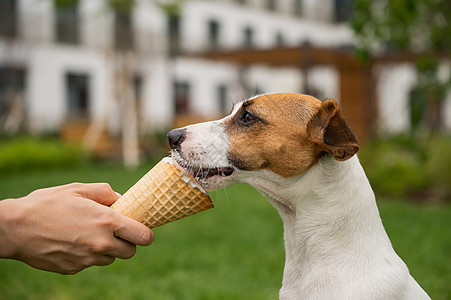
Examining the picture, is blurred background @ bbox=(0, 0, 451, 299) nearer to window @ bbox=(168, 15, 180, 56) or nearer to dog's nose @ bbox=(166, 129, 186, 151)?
window @ bbox=(168, 15, 180, 56)

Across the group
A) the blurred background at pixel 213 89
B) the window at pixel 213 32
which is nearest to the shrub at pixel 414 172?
the blurred background at pixel 213 89

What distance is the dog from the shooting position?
2260mm

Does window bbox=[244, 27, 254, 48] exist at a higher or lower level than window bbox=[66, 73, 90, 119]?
higher

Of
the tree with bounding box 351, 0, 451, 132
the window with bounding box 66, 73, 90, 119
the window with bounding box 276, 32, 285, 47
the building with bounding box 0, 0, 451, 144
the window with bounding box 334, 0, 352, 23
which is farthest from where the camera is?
the window with bounding box 334, 0, 352, 23

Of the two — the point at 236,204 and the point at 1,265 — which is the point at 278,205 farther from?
the point at 236,204

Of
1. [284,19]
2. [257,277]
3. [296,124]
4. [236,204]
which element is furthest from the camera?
[284,19]

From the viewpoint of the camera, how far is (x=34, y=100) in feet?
78.8

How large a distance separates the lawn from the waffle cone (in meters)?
0.79

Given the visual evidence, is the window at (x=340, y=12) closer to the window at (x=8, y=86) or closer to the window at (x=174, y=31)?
the window at (x=174, y=31)

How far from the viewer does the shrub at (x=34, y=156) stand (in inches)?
578

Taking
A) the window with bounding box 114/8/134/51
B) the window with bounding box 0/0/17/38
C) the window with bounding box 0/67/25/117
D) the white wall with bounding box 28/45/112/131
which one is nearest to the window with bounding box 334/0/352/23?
the white wall with bounding box 28/45/112/131

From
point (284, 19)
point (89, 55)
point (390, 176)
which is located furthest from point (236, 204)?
point (284, 19)

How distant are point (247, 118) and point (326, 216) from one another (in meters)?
0.64

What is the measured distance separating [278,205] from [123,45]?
15.3m
